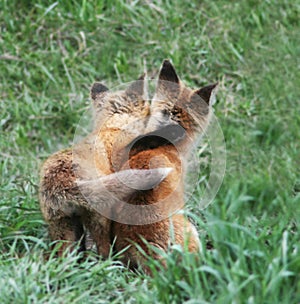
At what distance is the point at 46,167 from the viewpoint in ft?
16.4

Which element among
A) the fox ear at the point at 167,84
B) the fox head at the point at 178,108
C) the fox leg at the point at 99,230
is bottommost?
the fox leg at the point at 99,230

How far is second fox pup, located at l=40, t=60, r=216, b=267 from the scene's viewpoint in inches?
184

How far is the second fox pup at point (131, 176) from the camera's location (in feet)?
15.4

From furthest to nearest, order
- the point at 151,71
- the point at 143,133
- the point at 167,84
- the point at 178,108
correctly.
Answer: the point at 151,71, the point at 167,84, the point at 178,108, the point at 143,133

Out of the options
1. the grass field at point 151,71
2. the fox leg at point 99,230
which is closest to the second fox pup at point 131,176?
the fox leg at point 99,230

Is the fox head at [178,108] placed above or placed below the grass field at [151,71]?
above

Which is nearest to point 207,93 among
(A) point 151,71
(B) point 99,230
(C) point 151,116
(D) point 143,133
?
(C) point 151,116

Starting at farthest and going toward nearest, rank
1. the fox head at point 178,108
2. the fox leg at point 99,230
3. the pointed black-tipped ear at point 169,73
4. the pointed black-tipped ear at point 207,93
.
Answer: the pointed black-tipped ear at point 169,73
the pointed black-tipped ear at point 207,93
the fox head at point 178,108
the fox leg at point 99,230

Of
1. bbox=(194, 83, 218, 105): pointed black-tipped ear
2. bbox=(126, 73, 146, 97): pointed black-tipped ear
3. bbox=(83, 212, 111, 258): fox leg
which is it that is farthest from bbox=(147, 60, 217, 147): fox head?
bbox=(83, 212, 111, 258): fox leg

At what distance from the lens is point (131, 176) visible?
15.0ft

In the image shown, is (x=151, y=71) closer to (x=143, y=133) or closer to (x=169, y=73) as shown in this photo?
(x=169, y=73)

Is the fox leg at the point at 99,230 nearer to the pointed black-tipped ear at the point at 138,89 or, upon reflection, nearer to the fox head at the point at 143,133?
the fox head at the point at 143,133

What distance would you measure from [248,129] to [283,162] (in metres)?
0.89

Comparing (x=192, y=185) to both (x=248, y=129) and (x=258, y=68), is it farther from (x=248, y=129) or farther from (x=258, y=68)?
(x=258, y=68)
